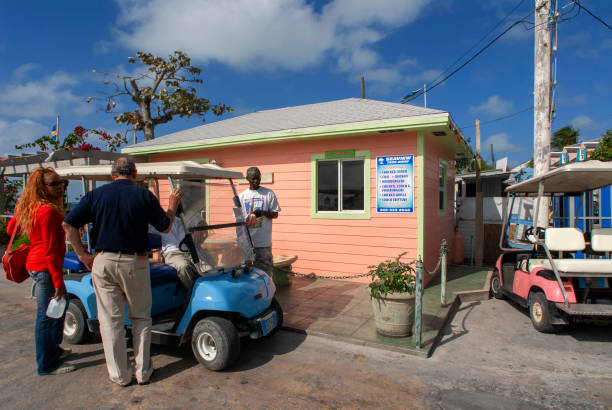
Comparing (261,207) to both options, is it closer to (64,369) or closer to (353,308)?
(353,308)

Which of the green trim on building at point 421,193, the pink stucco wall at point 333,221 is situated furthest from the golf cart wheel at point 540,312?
the pink stucco wall at point 333,221

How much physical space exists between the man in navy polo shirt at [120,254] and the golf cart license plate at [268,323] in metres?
1.06

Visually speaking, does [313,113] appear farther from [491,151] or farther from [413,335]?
[491,151]

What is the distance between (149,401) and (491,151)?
142ft

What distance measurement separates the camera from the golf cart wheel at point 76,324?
4145 millimetres

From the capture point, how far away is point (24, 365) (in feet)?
12.2

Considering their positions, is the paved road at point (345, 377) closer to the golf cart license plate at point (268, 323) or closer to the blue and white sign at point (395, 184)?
the golf cart license plate at point (268, 323)

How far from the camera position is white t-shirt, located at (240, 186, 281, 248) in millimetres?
5160

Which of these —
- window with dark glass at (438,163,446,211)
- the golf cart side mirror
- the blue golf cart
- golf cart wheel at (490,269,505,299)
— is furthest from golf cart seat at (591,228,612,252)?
the golf cart side mirror

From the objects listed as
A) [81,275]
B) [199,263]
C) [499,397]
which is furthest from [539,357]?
[81,275]

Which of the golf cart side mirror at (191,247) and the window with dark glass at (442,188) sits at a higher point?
the window with dark glass at (442,188)

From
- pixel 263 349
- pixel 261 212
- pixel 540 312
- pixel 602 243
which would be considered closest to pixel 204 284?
pixel 263 349

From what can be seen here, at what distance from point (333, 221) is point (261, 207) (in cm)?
254

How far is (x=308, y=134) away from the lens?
7277mm
